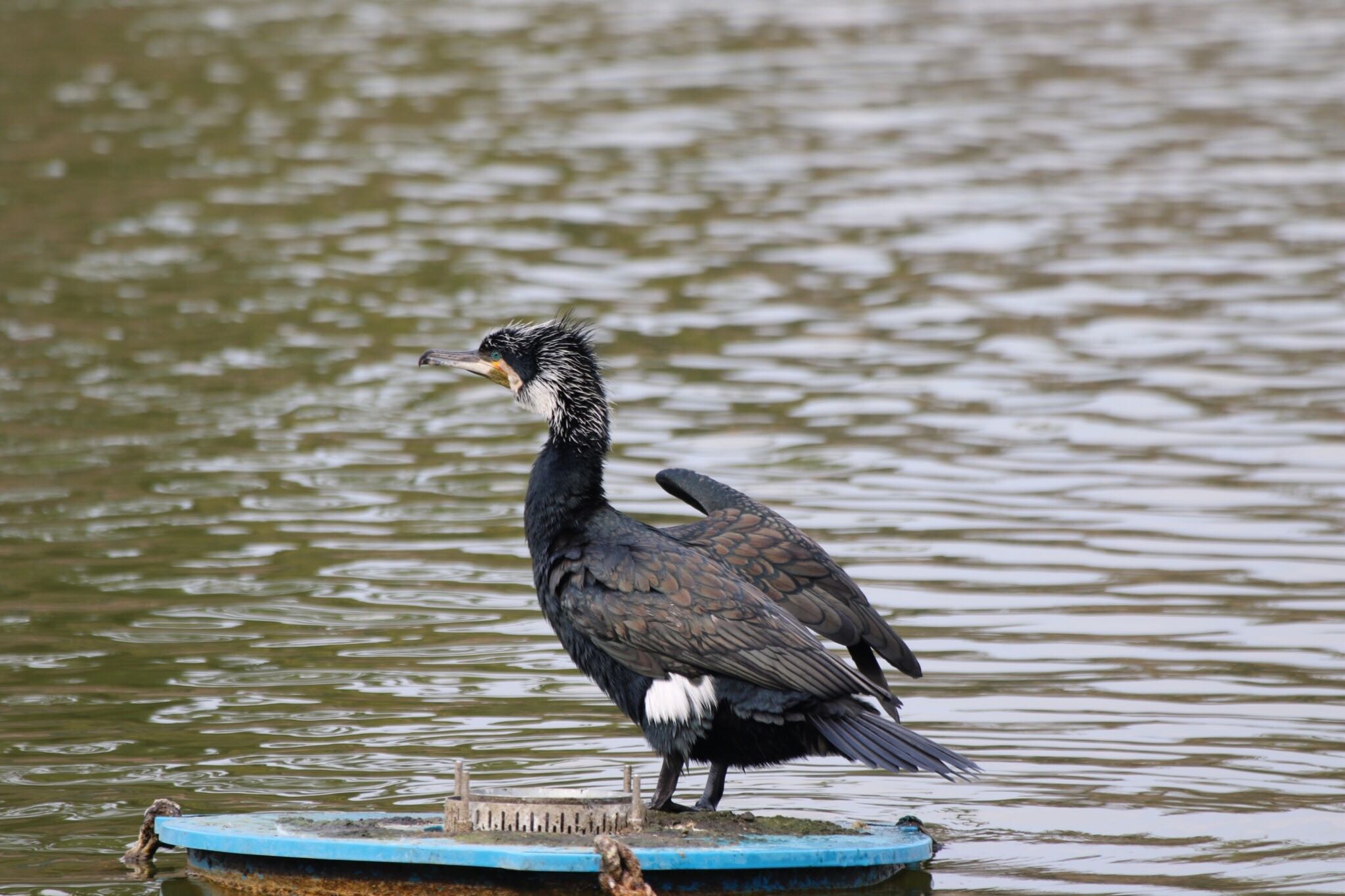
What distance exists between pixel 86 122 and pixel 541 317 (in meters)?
10.0

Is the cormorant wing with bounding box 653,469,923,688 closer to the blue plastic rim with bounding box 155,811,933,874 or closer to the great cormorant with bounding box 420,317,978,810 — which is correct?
the great cormorant with bounding box 420,317,978,810

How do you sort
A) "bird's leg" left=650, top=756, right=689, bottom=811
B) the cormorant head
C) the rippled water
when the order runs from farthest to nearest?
the rippled water, the cormorant head, "bird's leg" left=650, top=756, right=689, bottom=811

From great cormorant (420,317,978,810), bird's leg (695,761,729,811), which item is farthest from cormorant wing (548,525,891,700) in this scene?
bird's leg (695,761,729,811)

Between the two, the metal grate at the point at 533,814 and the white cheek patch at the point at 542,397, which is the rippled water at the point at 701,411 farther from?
the white cheek patch at the point at 542,397

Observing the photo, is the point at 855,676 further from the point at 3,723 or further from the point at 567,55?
the point at 567,55

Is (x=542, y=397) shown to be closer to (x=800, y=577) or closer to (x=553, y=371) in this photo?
(x=553, y=371)

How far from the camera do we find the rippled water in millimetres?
7535

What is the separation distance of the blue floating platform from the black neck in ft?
3.24

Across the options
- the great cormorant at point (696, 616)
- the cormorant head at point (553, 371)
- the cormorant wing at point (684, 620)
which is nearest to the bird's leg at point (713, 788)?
the great cormorant at point (696, 616)

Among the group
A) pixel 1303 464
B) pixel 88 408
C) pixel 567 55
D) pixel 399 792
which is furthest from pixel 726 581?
pixel 567 55

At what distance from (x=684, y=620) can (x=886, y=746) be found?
2.27 ft

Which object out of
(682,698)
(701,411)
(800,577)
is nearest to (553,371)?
(800,577)

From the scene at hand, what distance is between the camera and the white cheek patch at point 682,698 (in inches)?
256

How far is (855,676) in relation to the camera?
644cm
